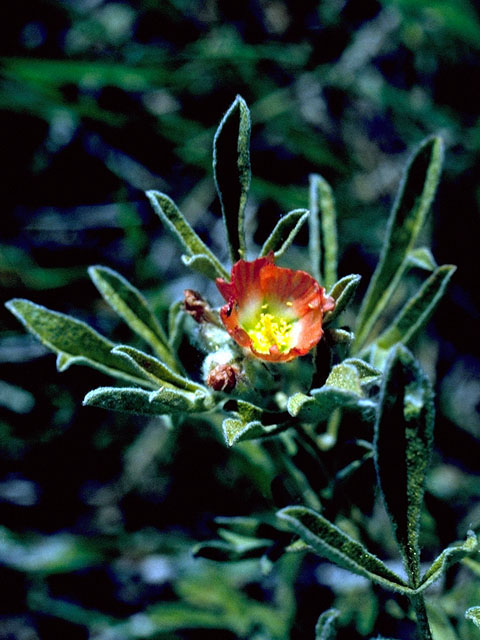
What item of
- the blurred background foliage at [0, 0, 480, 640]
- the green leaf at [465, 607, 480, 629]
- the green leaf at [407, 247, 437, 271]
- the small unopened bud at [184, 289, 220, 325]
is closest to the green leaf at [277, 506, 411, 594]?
the green leaf at [465, 607, 480, 629]

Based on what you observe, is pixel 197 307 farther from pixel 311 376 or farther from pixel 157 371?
pixel 311 376

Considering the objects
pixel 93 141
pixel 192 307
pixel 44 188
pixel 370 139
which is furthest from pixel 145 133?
pixel 192 307

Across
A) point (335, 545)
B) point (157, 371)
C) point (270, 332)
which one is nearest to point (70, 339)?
point (157, 371)

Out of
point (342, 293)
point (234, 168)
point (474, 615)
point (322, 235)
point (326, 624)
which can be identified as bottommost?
point (326, 624)

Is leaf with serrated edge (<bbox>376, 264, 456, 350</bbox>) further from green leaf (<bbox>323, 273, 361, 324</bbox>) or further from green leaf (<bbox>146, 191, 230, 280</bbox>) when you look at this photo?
green leaf (<bbox>146, 191, 230, 280</bbox>)

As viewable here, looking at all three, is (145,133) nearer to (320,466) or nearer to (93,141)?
(93,141)

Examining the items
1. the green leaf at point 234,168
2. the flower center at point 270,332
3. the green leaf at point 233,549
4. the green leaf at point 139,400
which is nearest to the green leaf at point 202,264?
the green leaf at point 234,168
